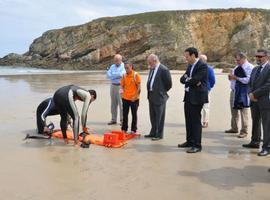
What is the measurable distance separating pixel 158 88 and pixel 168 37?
4917 centimetres

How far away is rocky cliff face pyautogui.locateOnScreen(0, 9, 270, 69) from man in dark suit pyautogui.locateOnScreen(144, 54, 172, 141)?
147ft

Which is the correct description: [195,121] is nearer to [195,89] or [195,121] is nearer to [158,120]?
[195,89]

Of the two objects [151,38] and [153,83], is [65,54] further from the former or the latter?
[153,83]

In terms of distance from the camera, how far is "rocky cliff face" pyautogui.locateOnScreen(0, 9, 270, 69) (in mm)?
55719

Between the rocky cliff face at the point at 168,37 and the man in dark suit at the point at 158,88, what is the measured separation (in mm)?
44722

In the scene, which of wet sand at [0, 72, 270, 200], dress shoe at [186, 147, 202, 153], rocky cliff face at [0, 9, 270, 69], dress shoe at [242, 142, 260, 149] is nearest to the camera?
wet sand at [0, 72, 270, 200]

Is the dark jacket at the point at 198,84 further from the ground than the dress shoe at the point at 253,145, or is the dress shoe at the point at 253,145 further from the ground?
the dark jacket at the point at 198,84

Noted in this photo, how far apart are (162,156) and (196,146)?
732mm

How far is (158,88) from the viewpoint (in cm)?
825

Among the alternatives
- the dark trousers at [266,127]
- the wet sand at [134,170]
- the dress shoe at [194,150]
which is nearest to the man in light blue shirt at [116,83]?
the wet sand at [134,170]

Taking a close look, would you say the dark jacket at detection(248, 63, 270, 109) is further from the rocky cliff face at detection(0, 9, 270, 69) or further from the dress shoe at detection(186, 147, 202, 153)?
the rocky cliff face at detection(0, 9, 270, 69)

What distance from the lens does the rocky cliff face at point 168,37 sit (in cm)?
5572

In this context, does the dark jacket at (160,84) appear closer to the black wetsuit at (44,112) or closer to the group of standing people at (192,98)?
the group of standing people at (192,98)

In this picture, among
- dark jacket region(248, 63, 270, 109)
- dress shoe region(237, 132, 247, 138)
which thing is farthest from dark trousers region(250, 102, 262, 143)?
dress shoe region(237, 132, 247, 138)
